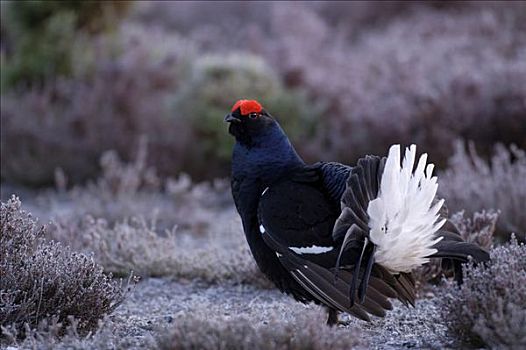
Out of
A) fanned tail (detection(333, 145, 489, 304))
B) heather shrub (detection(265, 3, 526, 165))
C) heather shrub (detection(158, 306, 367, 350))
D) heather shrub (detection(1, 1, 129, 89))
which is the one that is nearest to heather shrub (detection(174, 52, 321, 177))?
heather shrub (detection(265, 3, 526, 165))

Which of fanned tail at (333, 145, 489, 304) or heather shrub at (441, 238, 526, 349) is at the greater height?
fanned tail at (333, 145, 489, 304)

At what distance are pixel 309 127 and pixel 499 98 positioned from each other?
2258 mm

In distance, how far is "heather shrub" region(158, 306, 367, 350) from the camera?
127 inches

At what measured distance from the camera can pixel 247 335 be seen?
3.26m

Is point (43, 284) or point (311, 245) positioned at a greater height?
point (311, 245)

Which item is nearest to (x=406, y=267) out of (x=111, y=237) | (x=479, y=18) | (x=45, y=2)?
(x=111, y=237)

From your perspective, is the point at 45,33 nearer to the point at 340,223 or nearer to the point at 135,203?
the point at 135,203

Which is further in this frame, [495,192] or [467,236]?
[495,192]

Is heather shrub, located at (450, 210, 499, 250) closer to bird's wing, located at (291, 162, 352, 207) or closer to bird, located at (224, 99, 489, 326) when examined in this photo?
bird, located at (224, 99, 489, 326)

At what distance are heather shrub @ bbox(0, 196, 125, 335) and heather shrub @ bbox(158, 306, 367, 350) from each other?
2.36 feet

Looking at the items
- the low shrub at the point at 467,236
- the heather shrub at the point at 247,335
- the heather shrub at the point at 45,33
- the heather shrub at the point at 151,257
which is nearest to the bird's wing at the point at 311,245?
the heather shrub at the point at 247,335

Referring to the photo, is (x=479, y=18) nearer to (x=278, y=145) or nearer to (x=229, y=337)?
(x=278, y=145)

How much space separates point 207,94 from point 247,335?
637 centimetres

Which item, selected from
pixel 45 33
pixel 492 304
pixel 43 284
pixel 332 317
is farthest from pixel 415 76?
pixel 43 284
